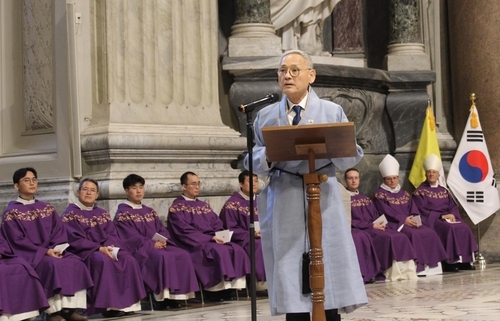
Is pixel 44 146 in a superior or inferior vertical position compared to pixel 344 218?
superior

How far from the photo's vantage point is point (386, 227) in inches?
426

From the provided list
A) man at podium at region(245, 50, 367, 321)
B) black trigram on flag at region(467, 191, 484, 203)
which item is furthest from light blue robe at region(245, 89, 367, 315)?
black trigram on flag at region(467, 191, 484, 203)

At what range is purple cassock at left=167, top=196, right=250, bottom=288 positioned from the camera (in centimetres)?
866

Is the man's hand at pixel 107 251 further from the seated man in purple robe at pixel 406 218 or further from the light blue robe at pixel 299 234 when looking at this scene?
the seated man in purple robe at pixel 406 218

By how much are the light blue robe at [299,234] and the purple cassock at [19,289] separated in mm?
3178

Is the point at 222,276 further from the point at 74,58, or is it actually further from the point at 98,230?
the point at 74,58

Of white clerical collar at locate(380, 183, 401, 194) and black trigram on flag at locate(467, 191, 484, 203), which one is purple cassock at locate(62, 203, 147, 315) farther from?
black trigram on flag at locate(467, 191, 484, 203)

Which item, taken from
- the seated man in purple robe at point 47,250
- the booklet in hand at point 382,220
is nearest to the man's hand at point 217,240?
the seated man in purple robe at point 47,250

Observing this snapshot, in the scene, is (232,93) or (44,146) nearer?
(44,146)

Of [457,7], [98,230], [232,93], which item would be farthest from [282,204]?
[457,7]

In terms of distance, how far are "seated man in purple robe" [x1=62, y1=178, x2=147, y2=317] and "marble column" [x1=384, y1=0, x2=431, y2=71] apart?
5220 mm

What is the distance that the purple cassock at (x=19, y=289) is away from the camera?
7.16 metres

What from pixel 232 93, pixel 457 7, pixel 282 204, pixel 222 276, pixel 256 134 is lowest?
pixel 222 276

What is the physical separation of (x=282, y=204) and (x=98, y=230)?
12.7 feet
